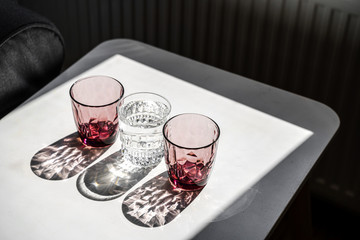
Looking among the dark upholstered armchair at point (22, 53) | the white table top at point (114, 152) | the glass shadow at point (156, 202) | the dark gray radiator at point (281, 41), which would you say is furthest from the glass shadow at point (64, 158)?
the dark gray radiator at point (281, 41)

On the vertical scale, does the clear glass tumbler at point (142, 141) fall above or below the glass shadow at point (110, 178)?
above

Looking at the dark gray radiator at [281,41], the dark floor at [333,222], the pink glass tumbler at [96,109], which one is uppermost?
the pink glass tumbler at [96,109]

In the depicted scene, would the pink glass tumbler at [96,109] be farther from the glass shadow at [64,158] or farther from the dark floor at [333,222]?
the dark floor at [333,222]

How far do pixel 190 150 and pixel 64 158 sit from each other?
237mm

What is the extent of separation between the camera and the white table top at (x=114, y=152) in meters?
0.75

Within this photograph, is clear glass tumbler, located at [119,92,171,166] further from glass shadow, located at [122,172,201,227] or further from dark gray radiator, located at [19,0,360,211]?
dark gray radiator, located at [19,0,360,211]

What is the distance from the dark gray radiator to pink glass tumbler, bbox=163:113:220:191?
67 centimetres

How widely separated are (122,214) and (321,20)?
0.87 meters

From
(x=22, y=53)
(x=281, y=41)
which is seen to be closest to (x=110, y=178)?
(x=22, y=53)

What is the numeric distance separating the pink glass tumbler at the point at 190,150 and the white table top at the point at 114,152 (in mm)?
35

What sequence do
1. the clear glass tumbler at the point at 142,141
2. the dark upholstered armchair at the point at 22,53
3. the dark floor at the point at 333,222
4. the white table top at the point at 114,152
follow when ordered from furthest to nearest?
the dark floor at the point at 333,222, the dark upholstered armchair at the point at 22,53, the clear glass tumbler at the point at 142,141, the white table top at the point at 114,152

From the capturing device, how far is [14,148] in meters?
0.89

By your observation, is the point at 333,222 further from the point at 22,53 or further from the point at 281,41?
the point at 22,53

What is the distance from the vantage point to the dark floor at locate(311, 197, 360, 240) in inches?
63.8
